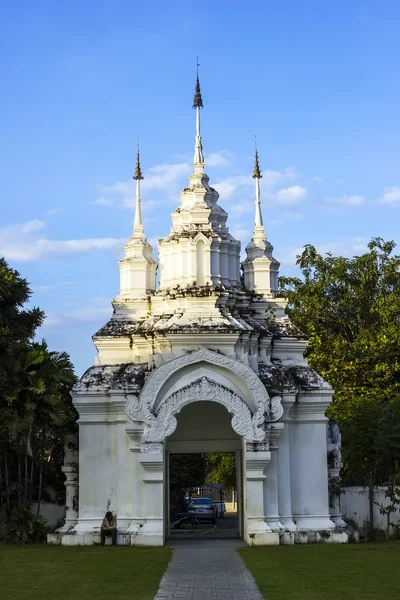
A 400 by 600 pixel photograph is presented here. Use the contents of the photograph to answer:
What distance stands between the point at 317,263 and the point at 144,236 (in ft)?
50.8

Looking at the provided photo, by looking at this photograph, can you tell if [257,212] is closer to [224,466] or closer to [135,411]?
[135,411]

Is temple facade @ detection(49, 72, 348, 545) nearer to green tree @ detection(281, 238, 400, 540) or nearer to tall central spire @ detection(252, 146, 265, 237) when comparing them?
tall central spire @ detection(252, 146, 265, 237)

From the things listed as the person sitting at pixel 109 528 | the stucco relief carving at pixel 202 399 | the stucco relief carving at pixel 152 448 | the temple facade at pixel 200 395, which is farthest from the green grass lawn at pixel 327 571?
the person sitting at pixel 109 528

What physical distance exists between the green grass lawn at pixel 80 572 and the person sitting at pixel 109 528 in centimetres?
41

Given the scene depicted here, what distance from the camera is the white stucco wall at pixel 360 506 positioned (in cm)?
2797

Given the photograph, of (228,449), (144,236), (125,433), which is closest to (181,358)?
(125,433)

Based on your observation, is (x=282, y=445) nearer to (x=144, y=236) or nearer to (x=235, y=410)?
(x=235, y=410)

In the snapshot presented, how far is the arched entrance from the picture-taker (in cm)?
2378

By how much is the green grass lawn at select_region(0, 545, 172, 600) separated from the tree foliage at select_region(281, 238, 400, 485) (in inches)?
450

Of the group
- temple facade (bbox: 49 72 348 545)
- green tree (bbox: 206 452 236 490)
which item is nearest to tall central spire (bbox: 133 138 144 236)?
temple facade (bbox: 49 72 348 545)

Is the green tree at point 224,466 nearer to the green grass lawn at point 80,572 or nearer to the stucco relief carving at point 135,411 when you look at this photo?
the stucco relief carving at point 135,411

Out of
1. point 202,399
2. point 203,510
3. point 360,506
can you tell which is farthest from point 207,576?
point 203,510

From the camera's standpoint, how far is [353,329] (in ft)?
140

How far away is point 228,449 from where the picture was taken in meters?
27.2
